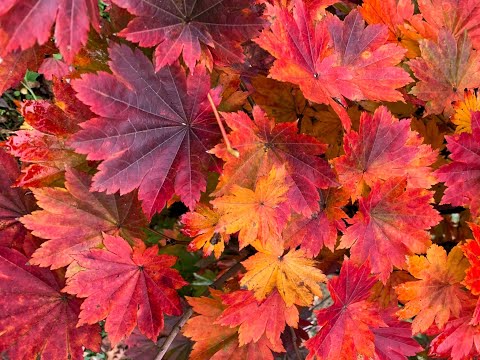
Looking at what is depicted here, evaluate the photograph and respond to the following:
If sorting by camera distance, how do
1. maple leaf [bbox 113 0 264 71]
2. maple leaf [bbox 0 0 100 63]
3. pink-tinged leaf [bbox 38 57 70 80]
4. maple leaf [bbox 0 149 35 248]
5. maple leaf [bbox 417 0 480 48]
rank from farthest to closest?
pink-tinged leaf [bbox 38 57 70 80], maple leaf [bbox 417 0 480 48], maple leaf [bbox 0 149 35 248], maple leaf [bbox 113 0 264 71], maple leaf [bbox 0 0 100 63]

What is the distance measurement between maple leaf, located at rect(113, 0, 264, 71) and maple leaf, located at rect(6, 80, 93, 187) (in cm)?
22

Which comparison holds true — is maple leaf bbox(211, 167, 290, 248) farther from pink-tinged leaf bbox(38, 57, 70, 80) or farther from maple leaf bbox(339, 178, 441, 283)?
pink-tinged leaf bbox(38, 57, 70, 80)

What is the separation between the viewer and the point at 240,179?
0.81m

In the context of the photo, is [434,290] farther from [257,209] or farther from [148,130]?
[148,130]

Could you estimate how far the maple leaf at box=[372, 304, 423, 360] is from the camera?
3.28 feet

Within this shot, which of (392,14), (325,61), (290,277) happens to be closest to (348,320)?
(290,277)

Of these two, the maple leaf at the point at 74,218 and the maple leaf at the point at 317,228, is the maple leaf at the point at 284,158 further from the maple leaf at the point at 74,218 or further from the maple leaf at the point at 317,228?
the maple leaf at the point at 74,218

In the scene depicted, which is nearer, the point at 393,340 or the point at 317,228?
the point at 317,228

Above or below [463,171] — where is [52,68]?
above

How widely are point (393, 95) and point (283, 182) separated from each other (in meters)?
0.29

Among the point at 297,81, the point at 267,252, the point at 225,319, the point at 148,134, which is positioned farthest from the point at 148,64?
the point at 225,319

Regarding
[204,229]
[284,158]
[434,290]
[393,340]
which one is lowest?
[393,340]

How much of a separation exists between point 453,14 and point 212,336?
922 millimetres

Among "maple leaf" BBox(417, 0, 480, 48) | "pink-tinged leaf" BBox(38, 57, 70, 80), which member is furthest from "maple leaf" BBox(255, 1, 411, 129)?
"pink-tinged leaf" BBox(38, 57, 70, 80)
